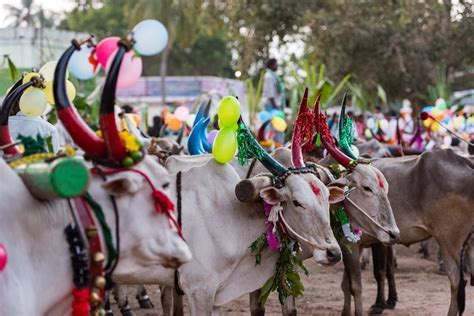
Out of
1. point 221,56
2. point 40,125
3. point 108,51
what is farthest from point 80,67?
point 221,56

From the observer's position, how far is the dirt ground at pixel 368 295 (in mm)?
9164

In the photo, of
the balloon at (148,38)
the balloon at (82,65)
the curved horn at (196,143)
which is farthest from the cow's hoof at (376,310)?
the balloon at (148,38)

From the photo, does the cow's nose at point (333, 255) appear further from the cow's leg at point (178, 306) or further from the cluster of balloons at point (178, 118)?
the cluster of balloons at point (178, 118)

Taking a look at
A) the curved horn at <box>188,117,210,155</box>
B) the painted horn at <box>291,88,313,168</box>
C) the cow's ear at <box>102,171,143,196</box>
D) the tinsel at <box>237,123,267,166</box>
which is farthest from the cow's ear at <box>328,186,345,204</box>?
the cow's ear at <box>102,171,143,196</box>

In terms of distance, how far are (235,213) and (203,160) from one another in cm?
80

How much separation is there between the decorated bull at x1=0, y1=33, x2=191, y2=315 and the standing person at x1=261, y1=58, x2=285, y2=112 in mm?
9883

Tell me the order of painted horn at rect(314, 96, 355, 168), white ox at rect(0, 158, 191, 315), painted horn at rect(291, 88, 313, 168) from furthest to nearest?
painted horn at rect(314, 96, 355, 168) < painted horn at rect(291, 88, 313, 168) < white ox at rect(0, 158, 191, 315)

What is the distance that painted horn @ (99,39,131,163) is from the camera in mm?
3658

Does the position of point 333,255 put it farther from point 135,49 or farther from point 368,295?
point 368,295

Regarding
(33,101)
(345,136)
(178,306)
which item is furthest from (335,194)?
(33,101)

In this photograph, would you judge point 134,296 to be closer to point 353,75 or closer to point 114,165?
point 114,165

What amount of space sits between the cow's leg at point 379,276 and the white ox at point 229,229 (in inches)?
114

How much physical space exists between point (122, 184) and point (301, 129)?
3.14m

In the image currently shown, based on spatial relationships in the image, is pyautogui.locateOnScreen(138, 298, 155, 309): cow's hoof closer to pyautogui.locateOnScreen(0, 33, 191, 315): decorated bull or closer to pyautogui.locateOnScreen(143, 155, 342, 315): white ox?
pyautogui.locateOnScreen(143, 155, 342, 315): white ox
